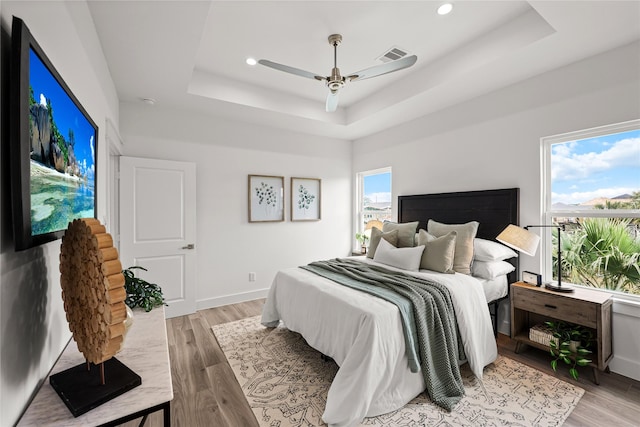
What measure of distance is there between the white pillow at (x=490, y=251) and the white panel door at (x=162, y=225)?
3.32m

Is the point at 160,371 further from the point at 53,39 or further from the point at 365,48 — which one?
the point at 365,48

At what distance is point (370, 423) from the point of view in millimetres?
1859

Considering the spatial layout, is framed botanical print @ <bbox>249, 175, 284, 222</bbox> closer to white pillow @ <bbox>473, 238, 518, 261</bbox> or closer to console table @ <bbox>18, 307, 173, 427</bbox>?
white pillow @ <bbox>473, 238, 518, 261</bbox>

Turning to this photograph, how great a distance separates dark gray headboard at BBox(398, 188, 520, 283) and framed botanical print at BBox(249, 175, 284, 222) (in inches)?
75.2

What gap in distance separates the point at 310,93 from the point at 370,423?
360cm

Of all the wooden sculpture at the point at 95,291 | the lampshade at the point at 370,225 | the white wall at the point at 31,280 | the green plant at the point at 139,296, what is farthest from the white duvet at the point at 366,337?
the lampshade at the point at 370,225

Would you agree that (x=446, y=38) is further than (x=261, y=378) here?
Yes

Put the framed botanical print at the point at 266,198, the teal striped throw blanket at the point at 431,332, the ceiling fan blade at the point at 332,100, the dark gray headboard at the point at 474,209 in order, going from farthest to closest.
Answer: the framed botanical print at the point at 266,198
the dark gray headboard at the point at 474,209
the ceiling fan blade at the point at 332,100
the teal striped throw blanket at the point at 431,332

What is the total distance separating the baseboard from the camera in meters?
3.97

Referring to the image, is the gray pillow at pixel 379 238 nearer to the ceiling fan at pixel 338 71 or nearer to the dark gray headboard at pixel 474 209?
the dark gray headboard at pixel 474 209

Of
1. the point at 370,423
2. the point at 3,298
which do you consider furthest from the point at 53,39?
the point at 370,423

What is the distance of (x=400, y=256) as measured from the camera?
3.03 metres

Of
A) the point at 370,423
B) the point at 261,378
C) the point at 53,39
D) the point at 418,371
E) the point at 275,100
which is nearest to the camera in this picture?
the point at 53,39

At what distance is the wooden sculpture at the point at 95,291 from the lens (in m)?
0.94
